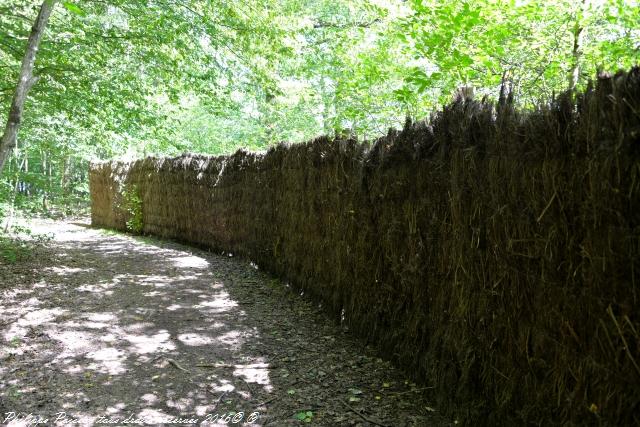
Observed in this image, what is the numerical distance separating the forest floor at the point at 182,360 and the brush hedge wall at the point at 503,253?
0.38m

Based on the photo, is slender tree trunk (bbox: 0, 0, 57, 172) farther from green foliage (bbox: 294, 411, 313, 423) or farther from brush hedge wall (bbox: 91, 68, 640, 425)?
green foliage (bbox: 294, 411, 313, 423)

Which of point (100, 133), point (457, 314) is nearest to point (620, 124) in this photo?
point (457, 314)

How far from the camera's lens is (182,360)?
4.27 m

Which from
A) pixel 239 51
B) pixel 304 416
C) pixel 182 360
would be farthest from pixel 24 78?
pixel 304 416

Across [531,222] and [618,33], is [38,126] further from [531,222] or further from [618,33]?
[618,33]

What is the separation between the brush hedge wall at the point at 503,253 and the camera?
2.05 metres

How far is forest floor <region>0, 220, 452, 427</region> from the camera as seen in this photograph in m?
3.31

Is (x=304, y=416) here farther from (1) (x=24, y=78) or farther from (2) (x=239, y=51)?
(2) (x=239, y=51)

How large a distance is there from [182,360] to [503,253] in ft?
9.81

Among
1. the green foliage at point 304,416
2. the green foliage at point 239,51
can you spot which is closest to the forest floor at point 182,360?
the green foliage at point 304,416

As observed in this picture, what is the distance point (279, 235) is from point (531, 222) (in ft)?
17.2

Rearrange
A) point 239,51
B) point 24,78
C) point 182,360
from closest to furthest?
point 182,360, point 24,78, point 239,51

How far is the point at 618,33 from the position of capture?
27.0 feet

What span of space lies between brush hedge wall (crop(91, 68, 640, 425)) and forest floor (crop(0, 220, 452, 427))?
382 mm
